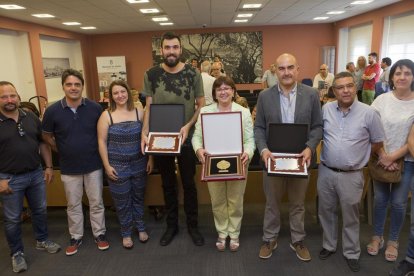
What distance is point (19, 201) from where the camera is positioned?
2.56 m

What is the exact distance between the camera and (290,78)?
2.35 metres

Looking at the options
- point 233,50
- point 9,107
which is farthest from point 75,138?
point 233,50

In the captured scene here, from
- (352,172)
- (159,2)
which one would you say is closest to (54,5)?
(159,2)

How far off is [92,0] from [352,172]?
6.53m

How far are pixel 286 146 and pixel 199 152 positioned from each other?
0.68m

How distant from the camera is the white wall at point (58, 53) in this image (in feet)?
34.4

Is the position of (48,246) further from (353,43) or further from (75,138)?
(353,43)

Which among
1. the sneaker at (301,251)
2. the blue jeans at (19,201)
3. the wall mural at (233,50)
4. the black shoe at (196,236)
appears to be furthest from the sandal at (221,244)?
the wall mural at (233,50)

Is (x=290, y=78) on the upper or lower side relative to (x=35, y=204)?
upper

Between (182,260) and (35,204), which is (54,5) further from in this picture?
(182,260)

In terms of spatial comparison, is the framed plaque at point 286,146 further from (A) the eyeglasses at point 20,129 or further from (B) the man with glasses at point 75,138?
(A) the eyeglasses at point 20,129

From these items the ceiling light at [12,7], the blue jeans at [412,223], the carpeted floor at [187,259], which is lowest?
the carpeted floor at [187,259]

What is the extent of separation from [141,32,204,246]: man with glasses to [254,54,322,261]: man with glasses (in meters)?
0.59

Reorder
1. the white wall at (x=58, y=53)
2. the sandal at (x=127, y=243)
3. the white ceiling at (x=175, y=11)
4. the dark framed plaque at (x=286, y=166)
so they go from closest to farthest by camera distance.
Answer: the dark framed plaque at (x=286, y=166), the sandal at (x=127, y=243), the white ceiling at (x=175, y=11), the white wall at (x=58, y=53)
